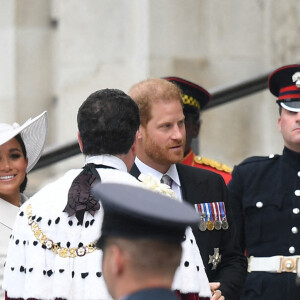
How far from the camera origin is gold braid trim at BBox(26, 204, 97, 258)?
4.67 m

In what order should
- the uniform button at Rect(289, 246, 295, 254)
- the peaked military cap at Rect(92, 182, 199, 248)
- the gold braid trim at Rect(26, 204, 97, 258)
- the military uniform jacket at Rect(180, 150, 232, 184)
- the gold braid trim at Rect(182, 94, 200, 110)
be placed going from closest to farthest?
the peaked military cap at Rect(92, 182, 199, 248) < the gold braid trim at Rect(26, 204, 97, 258) < the uniform button at Rect(289, 246, 295, 254) < the gold braid trim at Rect(182, 94, 200, 110) < the military uniform jacket at Rect(180, 150, 232, 184)

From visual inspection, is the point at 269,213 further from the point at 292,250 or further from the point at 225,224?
the point at 225,224

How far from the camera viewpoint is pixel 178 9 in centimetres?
970

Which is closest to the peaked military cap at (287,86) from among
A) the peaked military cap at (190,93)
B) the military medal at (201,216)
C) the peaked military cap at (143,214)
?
the peaked military cap at (190,93)

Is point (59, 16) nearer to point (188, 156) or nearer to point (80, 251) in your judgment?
point (188, 156)

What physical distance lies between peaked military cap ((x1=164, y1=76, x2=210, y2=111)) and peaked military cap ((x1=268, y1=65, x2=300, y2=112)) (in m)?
0.43

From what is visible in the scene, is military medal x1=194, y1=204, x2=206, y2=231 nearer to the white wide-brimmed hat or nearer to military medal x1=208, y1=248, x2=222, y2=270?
military medal x1=208, y1=248, x2=222, y2=270

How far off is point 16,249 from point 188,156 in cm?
259

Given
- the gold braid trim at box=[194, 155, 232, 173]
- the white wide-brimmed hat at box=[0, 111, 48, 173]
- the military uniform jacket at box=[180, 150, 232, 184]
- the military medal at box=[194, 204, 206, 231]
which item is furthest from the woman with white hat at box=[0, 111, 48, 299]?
the gold braid trim at box=[194, 155, 232, 173]

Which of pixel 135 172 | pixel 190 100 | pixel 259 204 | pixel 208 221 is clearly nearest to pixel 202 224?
pixel 208 221

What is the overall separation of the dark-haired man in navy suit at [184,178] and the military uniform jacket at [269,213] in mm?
399

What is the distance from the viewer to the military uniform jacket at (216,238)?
19.2 feet

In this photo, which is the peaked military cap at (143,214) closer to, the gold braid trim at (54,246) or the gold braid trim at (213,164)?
the gold braid trim at (54,246)

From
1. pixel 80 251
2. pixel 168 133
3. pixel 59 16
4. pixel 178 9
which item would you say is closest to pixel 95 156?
pixel 80 251
